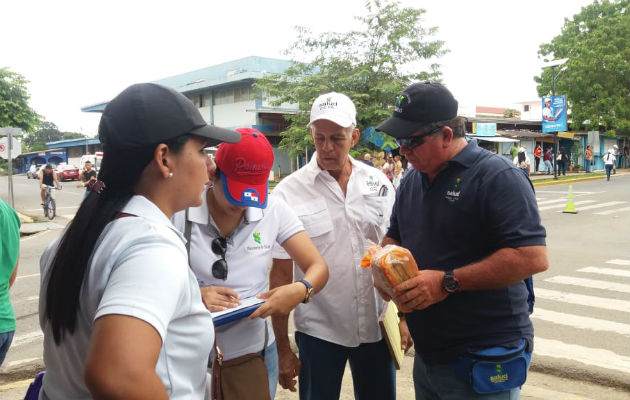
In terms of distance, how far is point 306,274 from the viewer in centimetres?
220

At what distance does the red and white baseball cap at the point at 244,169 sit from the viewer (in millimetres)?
2070

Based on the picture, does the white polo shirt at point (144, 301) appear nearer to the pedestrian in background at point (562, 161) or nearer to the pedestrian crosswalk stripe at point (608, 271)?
the pedestrian crosswalk stripe at point (608, 271)

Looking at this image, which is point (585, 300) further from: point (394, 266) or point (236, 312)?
point (236, 312)

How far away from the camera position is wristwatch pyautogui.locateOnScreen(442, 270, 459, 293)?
6.60ft

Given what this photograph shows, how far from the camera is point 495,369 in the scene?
1971 millimetres

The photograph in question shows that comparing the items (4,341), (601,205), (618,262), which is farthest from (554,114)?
(4,341)

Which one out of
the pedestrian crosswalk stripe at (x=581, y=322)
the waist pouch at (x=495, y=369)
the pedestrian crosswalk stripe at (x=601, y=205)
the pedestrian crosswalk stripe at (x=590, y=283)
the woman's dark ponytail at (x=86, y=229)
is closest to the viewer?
the woman's dark ponytail at (x=86, y=229)

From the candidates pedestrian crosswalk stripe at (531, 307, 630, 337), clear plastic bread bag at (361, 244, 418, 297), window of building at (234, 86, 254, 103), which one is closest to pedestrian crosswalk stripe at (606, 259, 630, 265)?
pedestrian crosswalk stripe at (531, 307, 630, 337)

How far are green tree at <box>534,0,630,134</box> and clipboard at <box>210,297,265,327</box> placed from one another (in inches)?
1545

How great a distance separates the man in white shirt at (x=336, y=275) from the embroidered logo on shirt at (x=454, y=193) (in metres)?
0.76

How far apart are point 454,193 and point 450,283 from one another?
1.24ft

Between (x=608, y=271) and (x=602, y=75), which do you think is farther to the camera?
(x=602, y=75)

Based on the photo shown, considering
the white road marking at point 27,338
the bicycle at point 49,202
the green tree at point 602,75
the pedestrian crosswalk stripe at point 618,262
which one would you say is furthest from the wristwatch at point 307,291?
the green tree at point 602,75

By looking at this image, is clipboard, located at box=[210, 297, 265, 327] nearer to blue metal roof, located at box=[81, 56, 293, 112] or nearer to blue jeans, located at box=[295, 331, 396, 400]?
blue jeans, located at box=[295, 331, 396, 400]
